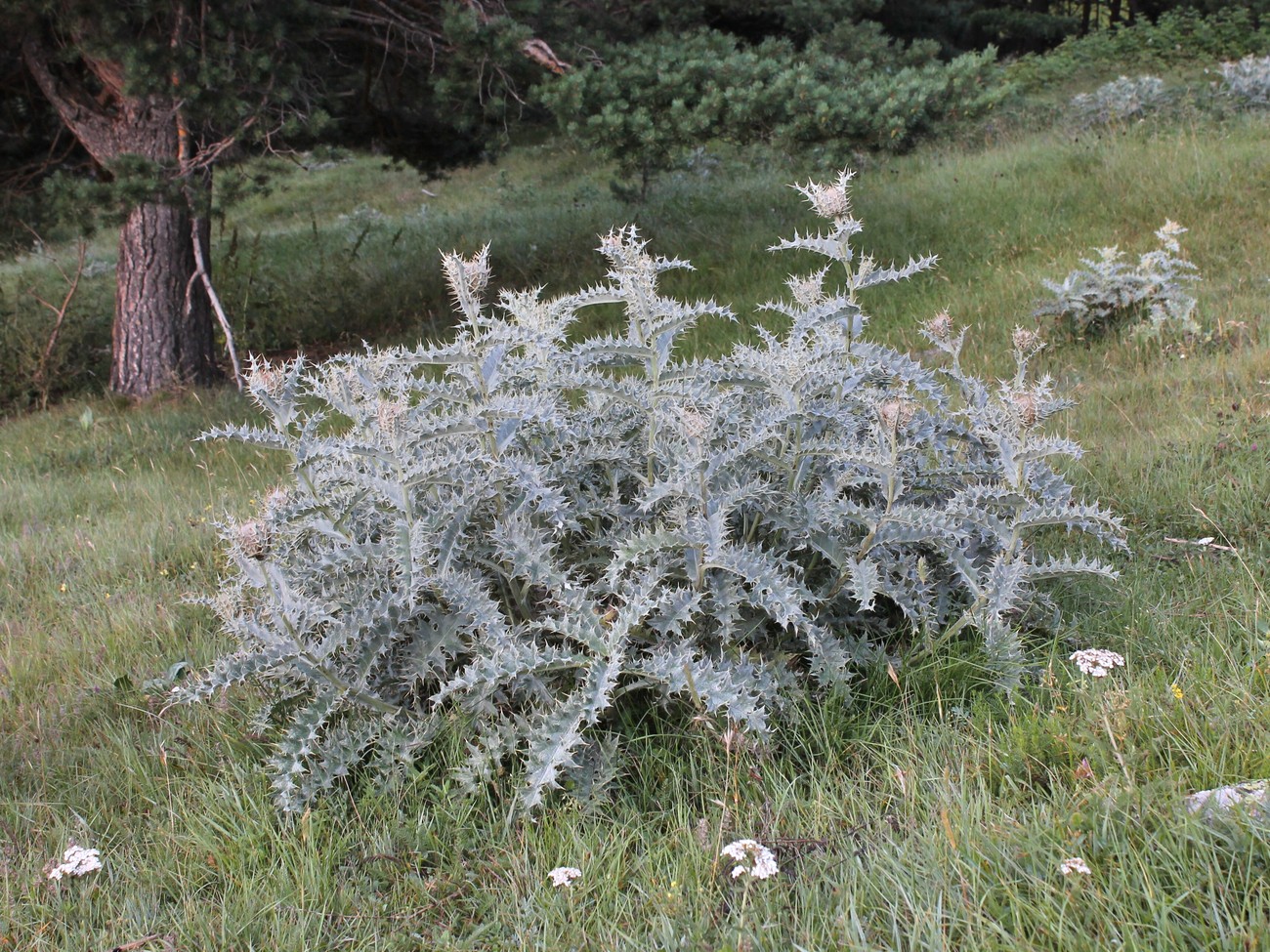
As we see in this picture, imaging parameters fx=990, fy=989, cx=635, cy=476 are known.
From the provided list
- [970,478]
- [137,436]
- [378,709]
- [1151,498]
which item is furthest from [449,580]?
[137,436]

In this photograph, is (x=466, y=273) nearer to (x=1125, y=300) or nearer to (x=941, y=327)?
(x=941, y=327)

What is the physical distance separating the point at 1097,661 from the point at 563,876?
135cm

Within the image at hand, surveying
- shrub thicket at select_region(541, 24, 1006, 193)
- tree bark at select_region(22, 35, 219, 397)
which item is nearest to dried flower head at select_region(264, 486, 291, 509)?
shrub thicket at select_region(541, 24, 1006, 193)

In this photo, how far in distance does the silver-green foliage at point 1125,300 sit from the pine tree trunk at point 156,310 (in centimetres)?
646

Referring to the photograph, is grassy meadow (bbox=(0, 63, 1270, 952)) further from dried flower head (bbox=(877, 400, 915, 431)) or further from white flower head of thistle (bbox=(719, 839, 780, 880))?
dried flower head (bbox=(877, 400, 915, 431))

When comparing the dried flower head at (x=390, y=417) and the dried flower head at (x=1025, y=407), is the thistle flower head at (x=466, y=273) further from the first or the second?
the dried flower head at (x=1025, y=407)

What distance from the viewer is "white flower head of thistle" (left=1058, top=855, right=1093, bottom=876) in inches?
66.4

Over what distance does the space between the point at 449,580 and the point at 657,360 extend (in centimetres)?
83

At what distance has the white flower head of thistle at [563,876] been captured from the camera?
2.01 meters

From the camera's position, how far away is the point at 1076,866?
1.71 m

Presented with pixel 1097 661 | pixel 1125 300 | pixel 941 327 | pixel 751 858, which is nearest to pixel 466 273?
pixel 941 327

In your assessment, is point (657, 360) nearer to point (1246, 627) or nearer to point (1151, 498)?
point (1246, 627)

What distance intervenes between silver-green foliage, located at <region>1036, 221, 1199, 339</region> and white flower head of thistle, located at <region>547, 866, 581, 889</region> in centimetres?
483

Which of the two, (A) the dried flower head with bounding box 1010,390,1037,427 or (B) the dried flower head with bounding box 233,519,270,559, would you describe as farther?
(B) the dried flower head with bounding box 233,519,270,559
